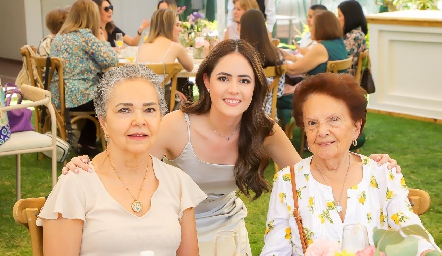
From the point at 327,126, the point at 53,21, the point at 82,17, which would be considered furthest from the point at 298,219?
the point at 53,21

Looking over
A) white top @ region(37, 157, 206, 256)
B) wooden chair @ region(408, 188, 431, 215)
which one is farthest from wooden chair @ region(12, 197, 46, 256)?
wooden chair @ region(408, 188, 431, 215)

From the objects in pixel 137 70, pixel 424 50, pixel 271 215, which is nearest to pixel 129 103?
pixel 137 70

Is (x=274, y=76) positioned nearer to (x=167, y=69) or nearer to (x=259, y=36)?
(x=259, y=36)

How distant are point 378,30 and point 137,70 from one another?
617cm

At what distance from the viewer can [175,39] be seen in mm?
6238

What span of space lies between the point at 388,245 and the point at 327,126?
90 cm

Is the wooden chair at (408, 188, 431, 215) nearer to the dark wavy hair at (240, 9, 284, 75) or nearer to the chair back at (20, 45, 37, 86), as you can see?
the dark wavy hair at (240, 9, 284, 75)

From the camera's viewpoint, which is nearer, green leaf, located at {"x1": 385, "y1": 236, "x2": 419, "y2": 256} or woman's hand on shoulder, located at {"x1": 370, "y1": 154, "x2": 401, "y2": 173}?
green leaf, located at {"x1": 385, "y1": 236, "x2": 419, "y2": 256}

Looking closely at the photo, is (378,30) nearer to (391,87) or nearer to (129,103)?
(391,87)

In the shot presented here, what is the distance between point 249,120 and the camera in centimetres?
277

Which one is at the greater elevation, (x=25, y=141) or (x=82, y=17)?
(x=82, y=17)

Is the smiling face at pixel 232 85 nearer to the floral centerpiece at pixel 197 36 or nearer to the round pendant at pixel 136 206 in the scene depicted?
the round pendant at pixel 136 206

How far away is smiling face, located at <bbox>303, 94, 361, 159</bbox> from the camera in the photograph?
2.40 metres

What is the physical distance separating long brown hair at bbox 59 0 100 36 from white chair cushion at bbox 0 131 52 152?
1515mm
